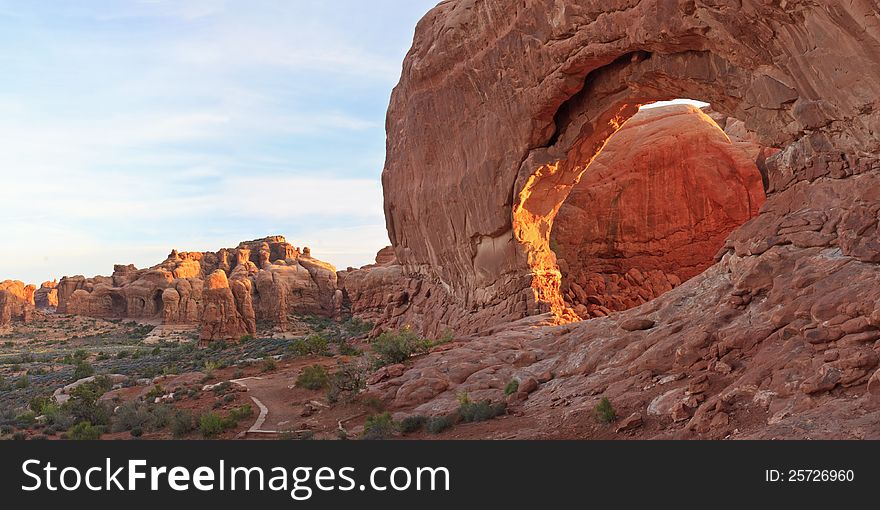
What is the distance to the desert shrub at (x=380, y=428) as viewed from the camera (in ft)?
34.1

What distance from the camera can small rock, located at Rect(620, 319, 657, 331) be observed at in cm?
1133

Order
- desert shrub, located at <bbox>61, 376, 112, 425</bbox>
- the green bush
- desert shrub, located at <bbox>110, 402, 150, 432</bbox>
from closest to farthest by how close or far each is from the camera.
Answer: the green bush, desert shrub, located at <bbox>110, 402, 150, 432</bbox>, desert shrub, located at <bbox>61, 376, 112, 425</bbox>

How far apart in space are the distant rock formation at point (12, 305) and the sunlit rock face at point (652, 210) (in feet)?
202

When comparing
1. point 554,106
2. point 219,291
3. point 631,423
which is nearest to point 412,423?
point 631,423

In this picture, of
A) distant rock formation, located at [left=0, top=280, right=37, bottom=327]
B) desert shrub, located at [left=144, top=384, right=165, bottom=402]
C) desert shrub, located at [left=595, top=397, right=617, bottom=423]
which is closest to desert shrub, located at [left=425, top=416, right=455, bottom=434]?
desert shrub, located at [left=595, top=397, right=617, bottom=423]

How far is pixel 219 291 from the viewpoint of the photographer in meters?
43.0

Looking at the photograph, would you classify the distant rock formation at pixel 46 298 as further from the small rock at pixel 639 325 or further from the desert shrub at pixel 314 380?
the small rock at pixel 639 325

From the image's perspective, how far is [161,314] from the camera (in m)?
63.9

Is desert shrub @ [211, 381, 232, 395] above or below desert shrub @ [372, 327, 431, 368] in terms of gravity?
below

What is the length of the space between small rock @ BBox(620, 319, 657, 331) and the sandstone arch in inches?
83.4

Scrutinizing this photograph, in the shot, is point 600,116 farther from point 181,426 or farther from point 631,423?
point 181,426

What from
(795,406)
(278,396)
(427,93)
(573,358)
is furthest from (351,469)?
(427,93)

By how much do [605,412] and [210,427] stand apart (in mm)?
7758

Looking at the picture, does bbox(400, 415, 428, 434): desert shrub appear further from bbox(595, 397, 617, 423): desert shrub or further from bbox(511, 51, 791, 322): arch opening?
bbox(511, 51, 791, 322): arch opening
